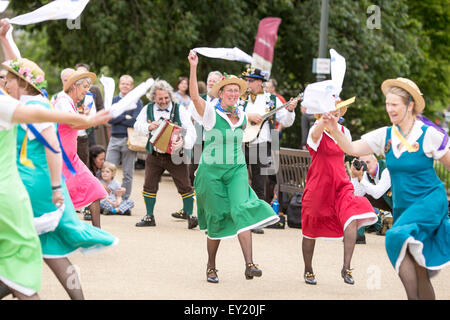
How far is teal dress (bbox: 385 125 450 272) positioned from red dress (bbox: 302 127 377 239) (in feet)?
6.09

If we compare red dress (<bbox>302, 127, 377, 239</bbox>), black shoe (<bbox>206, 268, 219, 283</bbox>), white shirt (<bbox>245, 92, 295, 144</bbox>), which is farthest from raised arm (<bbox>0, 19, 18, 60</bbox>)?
white shirt (<bbox>245, 92, 295, 144</bbox>)

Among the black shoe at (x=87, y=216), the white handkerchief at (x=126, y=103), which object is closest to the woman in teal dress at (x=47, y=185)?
the white handkerchief at (x=126, y=103)

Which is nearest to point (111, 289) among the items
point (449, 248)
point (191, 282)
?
point (191, 282)

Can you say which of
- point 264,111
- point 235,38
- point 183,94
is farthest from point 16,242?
point 235,38

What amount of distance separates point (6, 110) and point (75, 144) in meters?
3.69

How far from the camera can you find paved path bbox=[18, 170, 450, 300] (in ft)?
23.6

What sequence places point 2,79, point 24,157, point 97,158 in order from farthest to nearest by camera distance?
point 97,158, point 2,79, point 24,157

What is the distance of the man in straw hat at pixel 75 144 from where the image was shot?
8.52m

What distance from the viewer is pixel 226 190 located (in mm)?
7906

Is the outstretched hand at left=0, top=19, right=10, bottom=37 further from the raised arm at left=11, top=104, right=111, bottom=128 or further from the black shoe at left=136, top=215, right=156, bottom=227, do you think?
the black shoe at left=136, top=215, right=156, bottom=227

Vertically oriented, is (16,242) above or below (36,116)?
below

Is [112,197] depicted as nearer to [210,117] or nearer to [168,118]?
[168,118]

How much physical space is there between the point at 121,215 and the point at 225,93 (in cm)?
493

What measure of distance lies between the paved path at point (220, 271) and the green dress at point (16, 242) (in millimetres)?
1645
